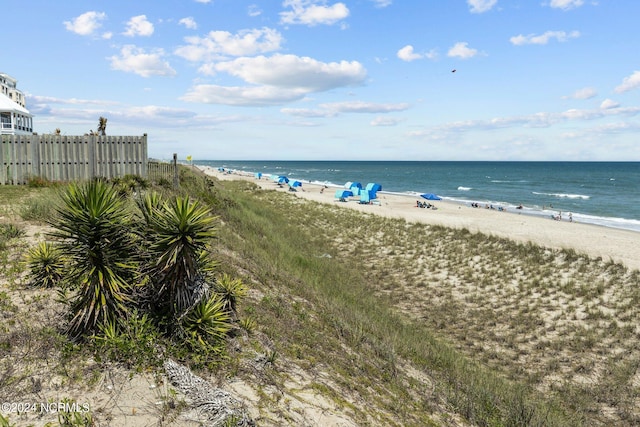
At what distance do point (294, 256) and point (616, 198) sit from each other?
211ft

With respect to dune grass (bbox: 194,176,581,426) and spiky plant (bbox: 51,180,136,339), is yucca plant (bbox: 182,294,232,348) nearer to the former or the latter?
spiky plant (bbox: 51,180,136,339)

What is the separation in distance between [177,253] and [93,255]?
3.35 feet

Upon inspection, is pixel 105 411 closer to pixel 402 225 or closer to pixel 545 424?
pixel 545 424

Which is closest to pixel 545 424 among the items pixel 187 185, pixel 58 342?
pixel 58 342

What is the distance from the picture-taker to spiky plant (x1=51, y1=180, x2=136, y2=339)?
4.81 metres

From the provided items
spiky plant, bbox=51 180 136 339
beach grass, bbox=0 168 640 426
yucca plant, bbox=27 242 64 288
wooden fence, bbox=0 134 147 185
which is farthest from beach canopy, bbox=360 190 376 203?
spiky plant, bbox=51 180 136 339

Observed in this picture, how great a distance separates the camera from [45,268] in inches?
250

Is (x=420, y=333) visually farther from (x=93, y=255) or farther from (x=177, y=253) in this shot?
(x=93, y=255)

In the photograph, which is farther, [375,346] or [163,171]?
[163,171]

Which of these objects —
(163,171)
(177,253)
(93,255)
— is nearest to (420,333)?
(177,253)

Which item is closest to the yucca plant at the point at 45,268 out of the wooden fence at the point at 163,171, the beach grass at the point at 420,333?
the beach grass at the point at 420,333

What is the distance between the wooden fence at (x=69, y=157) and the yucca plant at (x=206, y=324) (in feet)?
41.2

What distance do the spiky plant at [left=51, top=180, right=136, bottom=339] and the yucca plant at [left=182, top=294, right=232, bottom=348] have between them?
86 centimetres

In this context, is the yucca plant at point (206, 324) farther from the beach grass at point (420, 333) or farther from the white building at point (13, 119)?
the white building at point (13, 119)
